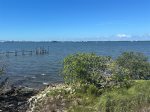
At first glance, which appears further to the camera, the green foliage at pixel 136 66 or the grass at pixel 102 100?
the green foliage at pixel 136 66

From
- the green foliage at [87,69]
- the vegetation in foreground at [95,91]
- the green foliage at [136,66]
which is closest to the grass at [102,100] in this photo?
the vegetation in foreground at [95,91]

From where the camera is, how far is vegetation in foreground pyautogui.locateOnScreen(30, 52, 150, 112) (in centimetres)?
1688

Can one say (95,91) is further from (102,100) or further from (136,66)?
(136,66)

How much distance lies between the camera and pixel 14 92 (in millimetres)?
26141

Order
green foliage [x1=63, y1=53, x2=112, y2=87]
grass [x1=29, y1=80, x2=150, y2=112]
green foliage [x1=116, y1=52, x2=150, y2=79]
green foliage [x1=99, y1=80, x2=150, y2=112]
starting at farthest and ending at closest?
1. green foliage [x1=116, y1=52, x2=150, y2=79]
2. green foliage [x1=63, y1=53, x2=112, y2=87]
3. grass [x1=29, y1=80, x2=150, y2=112]
4. green foliage [x1=99, y1=80, x2=150, y2=112]

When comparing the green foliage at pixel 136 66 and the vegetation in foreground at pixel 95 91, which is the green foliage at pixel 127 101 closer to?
the vegetation in foreground at pixel 95 91

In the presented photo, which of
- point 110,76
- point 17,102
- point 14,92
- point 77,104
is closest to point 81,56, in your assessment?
point 110,76

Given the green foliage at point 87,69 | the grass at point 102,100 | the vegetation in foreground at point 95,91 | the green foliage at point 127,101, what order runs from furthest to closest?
the green foliage at point 87,69 < the vegetation in foreground at point 95,91 < the grass at point 102,100 < the green foliage at point 127,101

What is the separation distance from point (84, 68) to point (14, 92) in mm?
7988

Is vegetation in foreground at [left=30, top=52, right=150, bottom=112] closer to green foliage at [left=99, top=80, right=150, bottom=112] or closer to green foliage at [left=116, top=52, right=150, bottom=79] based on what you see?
green foliage at [left=99, top=80, right=150, bottom=112]

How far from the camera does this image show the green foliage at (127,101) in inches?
639

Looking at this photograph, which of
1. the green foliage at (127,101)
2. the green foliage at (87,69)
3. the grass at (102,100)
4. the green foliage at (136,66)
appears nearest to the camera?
the green foliage at (127,101)

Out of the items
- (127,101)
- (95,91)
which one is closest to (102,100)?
(127,101)

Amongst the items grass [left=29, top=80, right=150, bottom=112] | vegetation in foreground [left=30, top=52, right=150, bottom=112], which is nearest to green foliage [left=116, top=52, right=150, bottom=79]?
vegetation in foreground [left=30, top=52, right=150, bottom=112]
